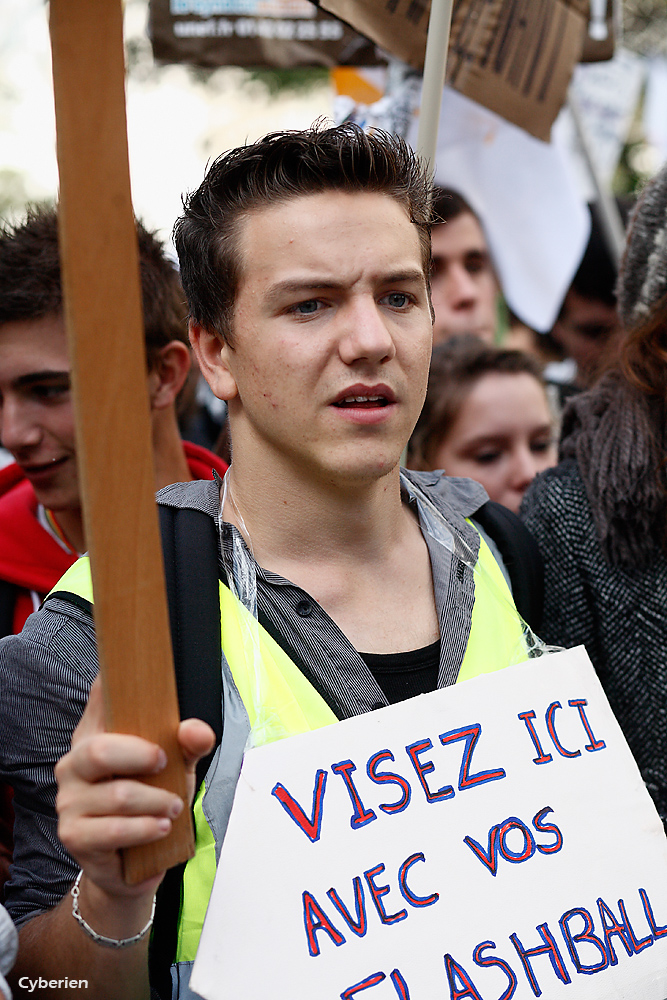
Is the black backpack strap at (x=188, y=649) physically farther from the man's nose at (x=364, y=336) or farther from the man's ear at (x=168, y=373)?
the man's ear at (x=168, y=373)

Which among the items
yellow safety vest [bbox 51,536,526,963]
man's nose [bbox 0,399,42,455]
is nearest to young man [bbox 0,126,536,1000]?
yellow safety vest [bbox 51,536,526,963]

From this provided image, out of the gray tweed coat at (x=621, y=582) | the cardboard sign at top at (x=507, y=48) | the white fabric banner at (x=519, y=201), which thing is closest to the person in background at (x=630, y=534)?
the gray tweed coat at (x=621, y=582)

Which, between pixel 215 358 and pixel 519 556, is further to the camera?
pixel 519 556

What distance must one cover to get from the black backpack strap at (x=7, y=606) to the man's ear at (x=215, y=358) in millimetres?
675

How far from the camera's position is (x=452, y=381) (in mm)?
2951

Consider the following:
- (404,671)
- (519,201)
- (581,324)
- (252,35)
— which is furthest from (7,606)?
(581,324)

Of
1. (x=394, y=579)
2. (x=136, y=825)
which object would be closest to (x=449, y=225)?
(x=394, y=579)

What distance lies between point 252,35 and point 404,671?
8.89 feet

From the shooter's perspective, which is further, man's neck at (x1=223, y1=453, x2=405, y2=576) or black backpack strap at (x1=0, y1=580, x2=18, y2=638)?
black backpack strap at (x1=0, y1=580, x2=18, y2=638)

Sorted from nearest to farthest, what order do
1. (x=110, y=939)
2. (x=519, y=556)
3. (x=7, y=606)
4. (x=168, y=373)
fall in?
(x=110, y=939)
(x=519, y=556)
(x=7, y=606)
(x=168, y=373)

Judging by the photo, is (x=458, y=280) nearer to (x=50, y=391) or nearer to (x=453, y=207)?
(x=453, y=207)

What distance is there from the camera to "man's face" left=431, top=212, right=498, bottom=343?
3.70 metres

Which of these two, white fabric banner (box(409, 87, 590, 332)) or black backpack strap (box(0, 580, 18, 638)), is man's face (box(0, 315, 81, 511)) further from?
white fabric banner (box(409, 87, 590, 332))

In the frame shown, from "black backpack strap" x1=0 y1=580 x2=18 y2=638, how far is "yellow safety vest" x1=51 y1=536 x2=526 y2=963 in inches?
20.1
